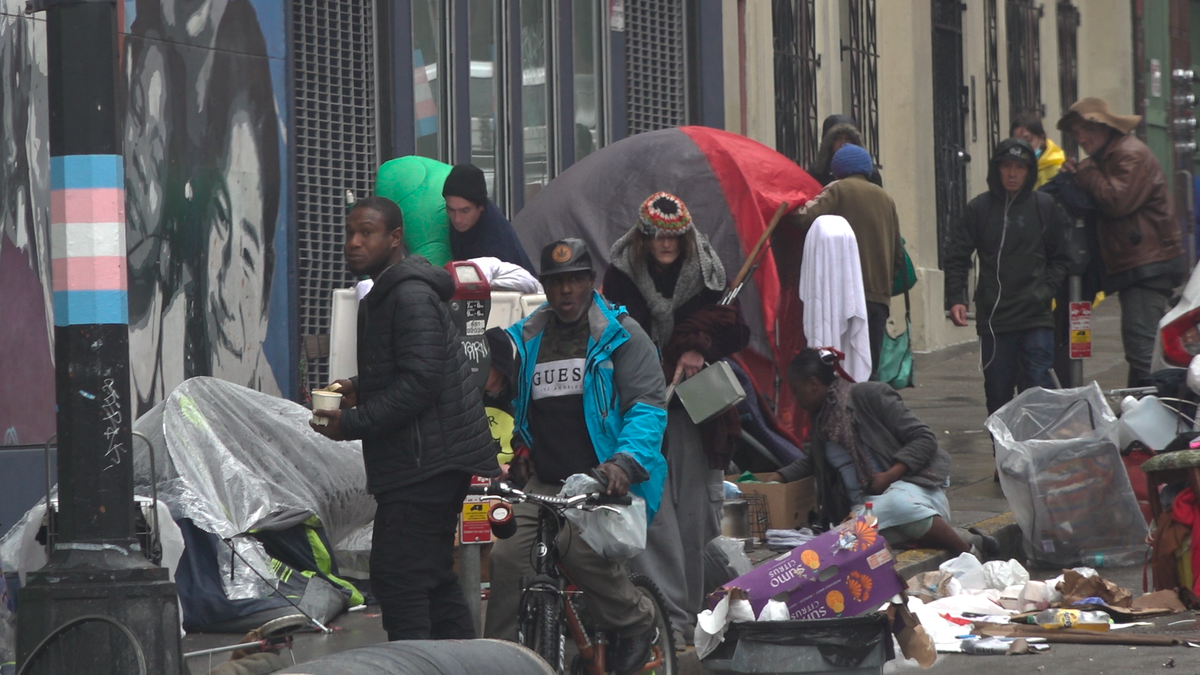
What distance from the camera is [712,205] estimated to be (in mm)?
10734

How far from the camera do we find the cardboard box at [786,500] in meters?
9.22

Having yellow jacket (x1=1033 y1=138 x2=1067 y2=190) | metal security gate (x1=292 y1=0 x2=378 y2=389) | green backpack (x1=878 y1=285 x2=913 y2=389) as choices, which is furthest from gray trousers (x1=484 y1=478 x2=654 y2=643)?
yellow jacket (x1=1033 y1=138 x2=1067 y2=190)

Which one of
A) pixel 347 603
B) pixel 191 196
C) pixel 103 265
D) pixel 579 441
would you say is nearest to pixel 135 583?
pixel 103 265

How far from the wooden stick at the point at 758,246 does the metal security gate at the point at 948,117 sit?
29.1 ft

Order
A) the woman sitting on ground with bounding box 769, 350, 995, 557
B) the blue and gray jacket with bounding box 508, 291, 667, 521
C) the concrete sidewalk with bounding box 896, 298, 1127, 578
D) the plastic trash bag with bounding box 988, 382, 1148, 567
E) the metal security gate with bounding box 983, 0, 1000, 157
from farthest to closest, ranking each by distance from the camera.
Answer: the metal security gate with bounding box 983, 0, 1000, 157, the concrete sidewalk with bounding box 896, 298, 1127, 578, the plastic trash bag with bounding box 988, 382, 1148, 567, the woman sitting on ground with bounding box 769, 350, 995, 557, the blue and gray jacket with bounding box 508, 291, 667, 521

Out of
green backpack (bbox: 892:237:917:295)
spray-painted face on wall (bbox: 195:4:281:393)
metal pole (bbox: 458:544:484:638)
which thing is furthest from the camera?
green backpack (bbox: 892:237:917:295)

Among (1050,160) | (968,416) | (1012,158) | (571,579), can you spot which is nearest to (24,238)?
(571,579)

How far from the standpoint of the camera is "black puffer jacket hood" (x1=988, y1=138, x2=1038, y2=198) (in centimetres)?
1073

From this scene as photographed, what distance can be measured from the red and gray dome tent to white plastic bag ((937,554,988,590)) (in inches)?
93.2

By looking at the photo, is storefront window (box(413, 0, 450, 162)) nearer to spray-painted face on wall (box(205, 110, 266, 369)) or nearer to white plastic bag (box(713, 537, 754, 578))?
spray-painted face on wall (box(205, 110, 266, 369))

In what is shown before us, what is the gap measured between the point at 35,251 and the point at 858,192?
4.84 metres

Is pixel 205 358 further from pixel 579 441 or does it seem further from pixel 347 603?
pixel 579 441

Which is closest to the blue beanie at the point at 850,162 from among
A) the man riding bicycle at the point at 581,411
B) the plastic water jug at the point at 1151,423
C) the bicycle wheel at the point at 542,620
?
the plastic water jug at the point at 1151,423

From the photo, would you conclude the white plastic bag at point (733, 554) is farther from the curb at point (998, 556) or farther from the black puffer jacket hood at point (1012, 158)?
the black puffer jacket hood at point (1012, 158)
